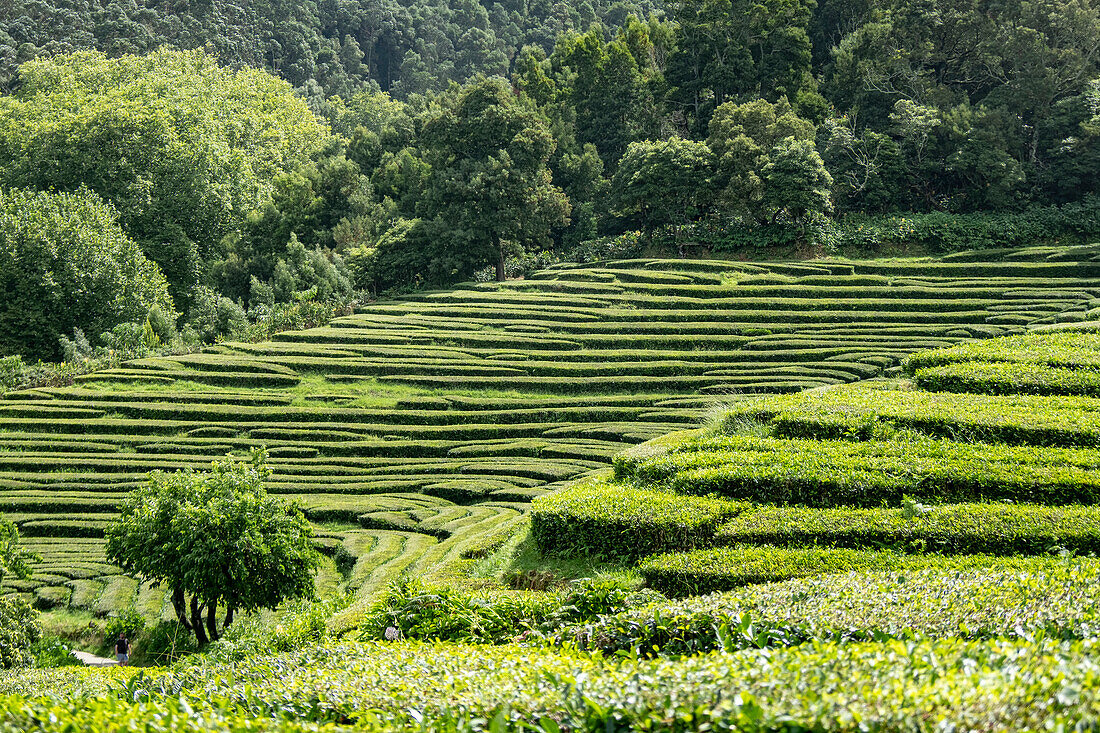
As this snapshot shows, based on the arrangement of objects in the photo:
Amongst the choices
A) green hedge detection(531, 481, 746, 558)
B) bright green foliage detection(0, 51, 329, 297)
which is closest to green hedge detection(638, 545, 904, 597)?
green hedge detection(531, 481, 746, 558)

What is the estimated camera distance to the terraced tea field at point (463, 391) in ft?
102

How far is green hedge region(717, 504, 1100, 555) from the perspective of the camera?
14.1m

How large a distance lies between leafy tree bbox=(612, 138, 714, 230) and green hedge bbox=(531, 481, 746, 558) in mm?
45659

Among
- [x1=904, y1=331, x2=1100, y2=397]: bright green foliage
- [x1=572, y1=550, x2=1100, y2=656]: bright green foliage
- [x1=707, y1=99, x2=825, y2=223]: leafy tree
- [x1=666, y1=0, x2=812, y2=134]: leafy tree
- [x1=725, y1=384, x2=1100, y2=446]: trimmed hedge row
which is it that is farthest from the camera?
[x1=666, y1=0, x2=812, y2=134]: leafy tree

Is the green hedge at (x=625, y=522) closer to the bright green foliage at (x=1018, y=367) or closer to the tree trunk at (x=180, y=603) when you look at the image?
the bright green foliage at (x=1018, y=367)

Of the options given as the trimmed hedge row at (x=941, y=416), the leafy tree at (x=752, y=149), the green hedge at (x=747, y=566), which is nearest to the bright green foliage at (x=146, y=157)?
the leafy tree at (x=752, y=149)

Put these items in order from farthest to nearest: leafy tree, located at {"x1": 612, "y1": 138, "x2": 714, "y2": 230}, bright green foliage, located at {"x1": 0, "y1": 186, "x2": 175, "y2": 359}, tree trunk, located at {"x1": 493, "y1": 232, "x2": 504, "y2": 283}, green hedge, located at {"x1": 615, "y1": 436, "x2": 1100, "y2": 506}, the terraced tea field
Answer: tree trunk, located at {"x1": 493, "y1": 232, "x2": 504, "y2": 283}
leafy tree, located at {"x1": 612, "y1": 138, "x2": 714, "y2": 230}
bright green foliage, located at {"x1": 0, "y1": 186, "x2": 175, "y2": 359}
the terraced tea field
green hedge, located at {"x1": 615, "y1": 436, "x2": 1100, "y2": 506}

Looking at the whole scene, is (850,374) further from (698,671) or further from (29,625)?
(698,671)

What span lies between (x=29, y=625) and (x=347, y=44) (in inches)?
4772

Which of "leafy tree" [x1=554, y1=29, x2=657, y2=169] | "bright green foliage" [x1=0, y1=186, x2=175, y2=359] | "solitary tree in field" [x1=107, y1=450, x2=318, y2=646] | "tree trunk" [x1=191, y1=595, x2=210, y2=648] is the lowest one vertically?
"tree trunk" [x1=191, y1=595, x2=210, y2=648]

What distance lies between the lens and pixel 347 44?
130750 millimetres

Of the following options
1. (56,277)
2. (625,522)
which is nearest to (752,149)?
(56,277)

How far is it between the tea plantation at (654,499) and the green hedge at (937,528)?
5cm

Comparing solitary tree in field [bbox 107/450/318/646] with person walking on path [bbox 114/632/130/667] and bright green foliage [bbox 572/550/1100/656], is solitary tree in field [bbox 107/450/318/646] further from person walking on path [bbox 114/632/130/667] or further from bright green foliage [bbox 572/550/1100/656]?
bright green foliage [bbox 572/550/1100/656]
